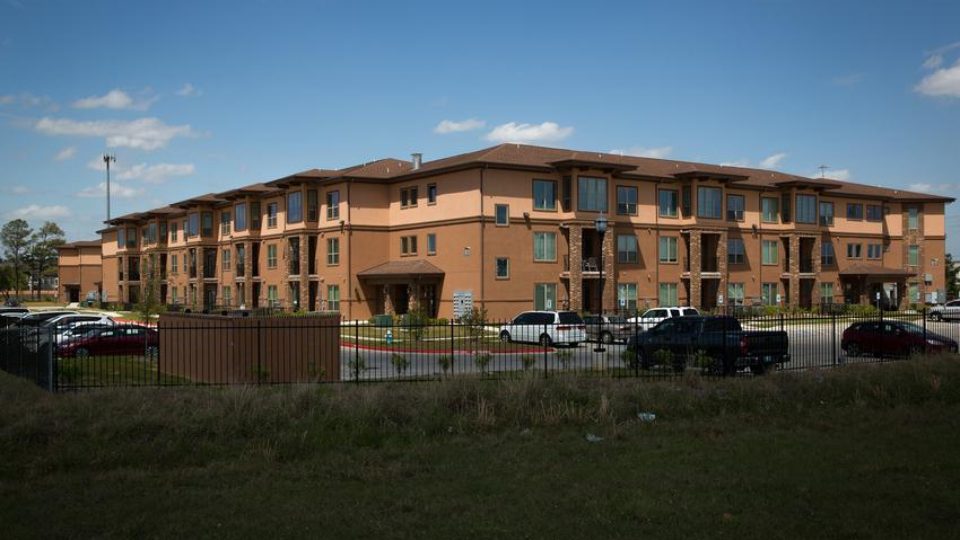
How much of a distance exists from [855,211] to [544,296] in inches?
1272

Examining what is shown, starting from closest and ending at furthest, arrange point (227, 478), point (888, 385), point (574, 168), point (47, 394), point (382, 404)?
point (227, 478) → point (382, 404) → point (47, 394) → point (888, 385) → point (574, 168)

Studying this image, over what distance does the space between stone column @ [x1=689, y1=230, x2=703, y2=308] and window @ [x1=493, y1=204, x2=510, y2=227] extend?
48.4 ft

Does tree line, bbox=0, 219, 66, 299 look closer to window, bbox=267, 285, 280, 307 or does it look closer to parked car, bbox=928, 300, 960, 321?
window, bbox=267, 285, 280, 307

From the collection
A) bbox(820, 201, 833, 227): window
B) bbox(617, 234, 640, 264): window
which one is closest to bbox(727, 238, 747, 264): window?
bbox(617, 234, 640, 264): window

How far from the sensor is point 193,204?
72.0 metres

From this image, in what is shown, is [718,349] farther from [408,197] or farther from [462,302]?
[408,197]

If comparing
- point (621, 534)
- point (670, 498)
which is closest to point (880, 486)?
point (670, 498)

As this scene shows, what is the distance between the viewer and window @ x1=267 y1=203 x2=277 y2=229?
205 feet

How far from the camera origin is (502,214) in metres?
49.7

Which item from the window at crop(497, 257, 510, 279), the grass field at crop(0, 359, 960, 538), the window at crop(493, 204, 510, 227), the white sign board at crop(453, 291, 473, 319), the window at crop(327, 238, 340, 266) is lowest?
the grass field at crop(0, 359, 960, 538)

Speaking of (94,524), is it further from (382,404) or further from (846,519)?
(846,519)

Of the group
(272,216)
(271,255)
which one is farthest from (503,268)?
(272,216)

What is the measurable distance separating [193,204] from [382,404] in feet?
206

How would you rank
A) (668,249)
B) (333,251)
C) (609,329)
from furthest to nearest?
1. (668,249)
2. (333,251)
3. (609,329)
